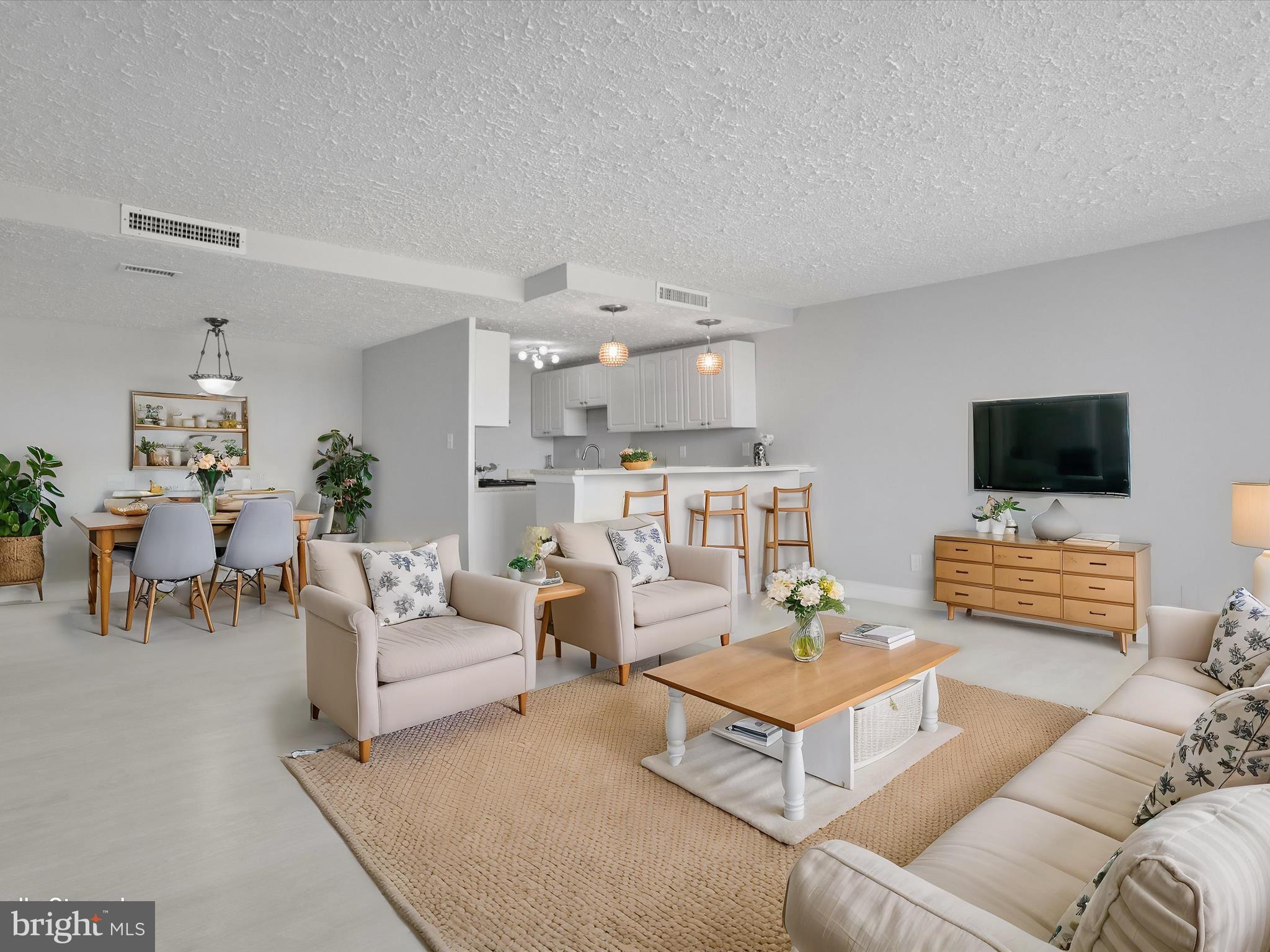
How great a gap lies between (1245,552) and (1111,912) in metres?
4.50

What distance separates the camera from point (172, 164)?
10.5 ft

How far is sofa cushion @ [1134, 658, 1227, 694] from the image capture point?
2.54 m

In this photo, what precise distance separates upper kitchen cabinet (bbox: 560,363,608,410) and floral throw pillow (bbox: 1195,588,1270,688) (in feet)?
20.1

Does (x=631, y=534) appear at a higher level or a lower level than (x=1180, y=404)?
lower

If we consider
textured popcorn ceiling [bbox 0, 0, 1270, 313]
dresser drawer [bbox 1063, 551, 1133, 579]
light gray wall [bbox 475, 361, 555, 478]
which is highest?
textured popcorn ceiling [bbox 0, 0, 1270, 313]

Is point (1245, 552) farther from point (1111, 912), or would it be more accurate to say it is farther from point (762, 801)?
point (1111, 912)

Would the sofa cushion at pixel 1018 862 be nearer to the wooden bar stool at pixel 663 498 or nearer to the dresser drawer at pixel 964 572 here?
the dresser drawer at pixel 964 572

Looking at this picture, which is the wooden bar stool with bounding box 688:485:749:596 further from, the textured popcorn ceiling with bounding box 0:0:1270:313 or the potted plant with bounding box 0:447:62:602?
the potted plant with bounding box 0:447:62:602

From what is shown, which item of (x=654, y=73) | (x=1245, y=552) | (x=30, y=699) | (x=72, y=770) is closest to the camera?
(x=654, y=73)

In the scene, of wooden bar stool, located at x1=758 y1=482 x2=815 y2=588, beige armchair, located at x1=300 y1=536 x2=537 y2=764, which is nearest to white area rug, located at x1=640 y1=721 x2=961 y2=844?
beige armchair, located at x1=300 y1=536 x2=537 y2=764

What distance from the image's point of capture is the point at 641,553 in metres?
4.32

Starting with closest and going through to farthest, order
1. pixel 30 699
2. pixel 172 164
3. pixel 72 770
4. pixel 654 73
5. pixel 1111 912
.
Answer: pixel 1111 912 → pixel 654 73 → pixel 72 770 → pixel 172 164 → pixel 30 699

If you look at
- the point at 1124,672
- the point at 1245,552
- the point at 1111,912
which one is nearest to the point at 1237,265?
the point at 1245,552

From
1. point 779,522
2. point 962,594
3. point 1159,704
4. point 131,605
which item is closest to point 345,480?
point 131,605
